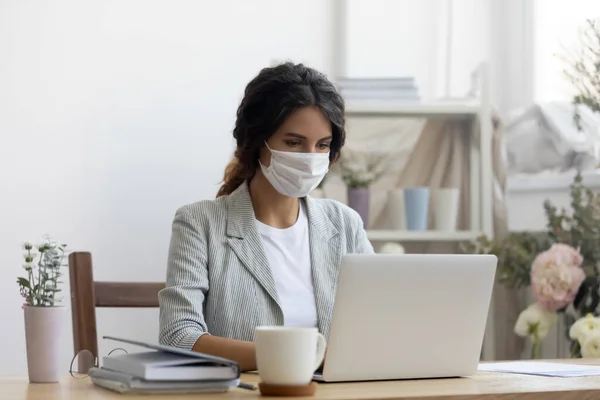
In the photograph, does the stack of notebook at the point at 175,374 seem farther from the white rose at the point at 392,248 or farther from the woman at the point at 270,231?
the white rose at the point at 392,248

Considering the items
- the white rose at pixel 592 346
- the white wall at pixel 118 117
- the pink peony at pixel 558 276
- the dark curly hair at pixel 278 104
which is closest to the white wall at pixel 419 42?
the white wall at pixel 118 117

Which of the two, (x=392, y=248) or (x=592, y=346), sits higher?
(x=392, y=248)

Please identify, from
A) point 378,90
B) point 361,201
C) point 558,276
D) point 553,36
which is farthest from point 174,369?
point 553,36

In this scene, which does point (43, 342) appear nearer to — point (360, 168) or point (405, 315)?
point (405, 315)

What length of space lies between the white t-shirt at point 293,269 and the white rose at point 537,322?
0.79 m

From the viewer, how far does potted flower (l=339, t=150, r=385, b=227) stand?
2629 mm

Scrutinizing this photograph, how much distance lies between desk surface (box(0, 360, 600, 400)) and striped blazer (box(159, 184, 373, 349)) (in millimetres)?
377

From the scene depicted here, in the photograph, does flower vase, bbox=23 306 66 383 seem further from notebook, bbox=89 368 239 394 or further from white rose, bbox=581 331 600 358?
white rose, bbox=581 331 600 358

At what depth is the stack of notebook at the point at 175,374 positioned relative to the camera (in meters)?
1.13

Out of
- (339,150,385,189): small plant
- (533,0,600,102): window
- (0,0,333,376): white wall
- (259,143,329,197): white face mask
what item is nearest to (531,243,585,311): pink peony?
(339,150,385,189): small plant

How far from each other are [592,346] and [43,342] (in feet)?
3.97

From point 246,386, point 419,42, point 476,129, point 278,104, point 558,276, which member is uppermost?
point 419,42

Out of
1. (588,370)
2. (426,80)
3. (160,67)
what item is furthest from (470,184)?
(588,370)

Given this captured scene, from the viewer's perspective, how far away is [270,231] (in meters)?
1.85
